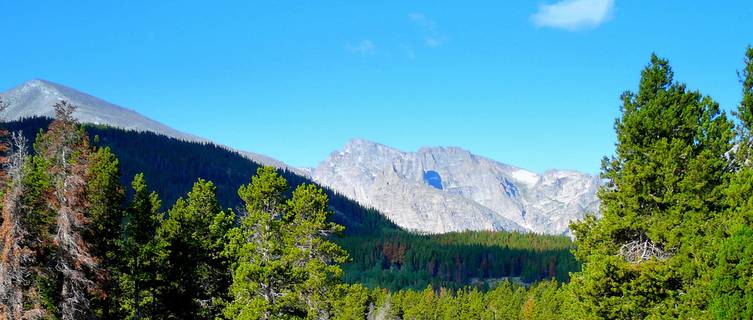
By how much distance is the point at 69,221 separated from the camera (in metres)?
24.5

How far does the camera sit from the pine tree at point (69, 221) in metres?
24.6

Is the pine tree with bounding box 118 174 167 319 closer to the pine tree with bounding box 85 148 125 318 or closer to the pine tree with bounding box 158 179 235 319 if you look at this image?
the pine tree with bounding box 158 179 235 319

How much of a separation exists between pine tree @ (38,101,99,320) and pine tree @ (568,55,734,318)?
814 inches

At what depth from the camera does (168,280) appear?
36.0 metres

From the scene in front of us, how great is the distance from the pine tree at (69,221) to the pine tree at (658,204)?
20.7 metres

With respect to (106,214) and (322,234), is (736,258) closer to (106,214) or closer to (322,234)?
(322,234)

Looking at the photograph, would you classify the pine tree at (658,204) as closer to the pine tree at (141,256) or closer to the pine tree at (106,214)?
the pine tree at (106,214)

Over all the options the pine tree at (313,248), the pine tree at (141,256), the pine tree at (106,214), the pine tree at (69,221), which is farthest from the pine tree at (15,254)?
the pine tree at (313,248)

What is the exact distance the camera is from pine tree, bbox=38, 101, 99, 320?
24578 millimetres

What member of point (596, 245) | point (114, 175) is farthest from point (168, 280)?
point (596, 245)

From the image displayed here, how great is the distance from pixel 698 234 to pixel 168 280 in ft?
Result: 94.8

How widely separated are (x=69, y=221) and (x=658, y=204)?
23597 millimetres

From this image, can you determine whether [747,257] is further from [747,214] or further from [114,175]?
[114,175]

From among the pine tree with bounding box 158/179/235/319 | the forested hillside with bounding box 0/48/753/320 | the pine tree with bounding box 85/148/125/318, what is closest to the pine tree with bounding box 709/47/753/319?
the forested hillside with bounding box 0/48/753/320
